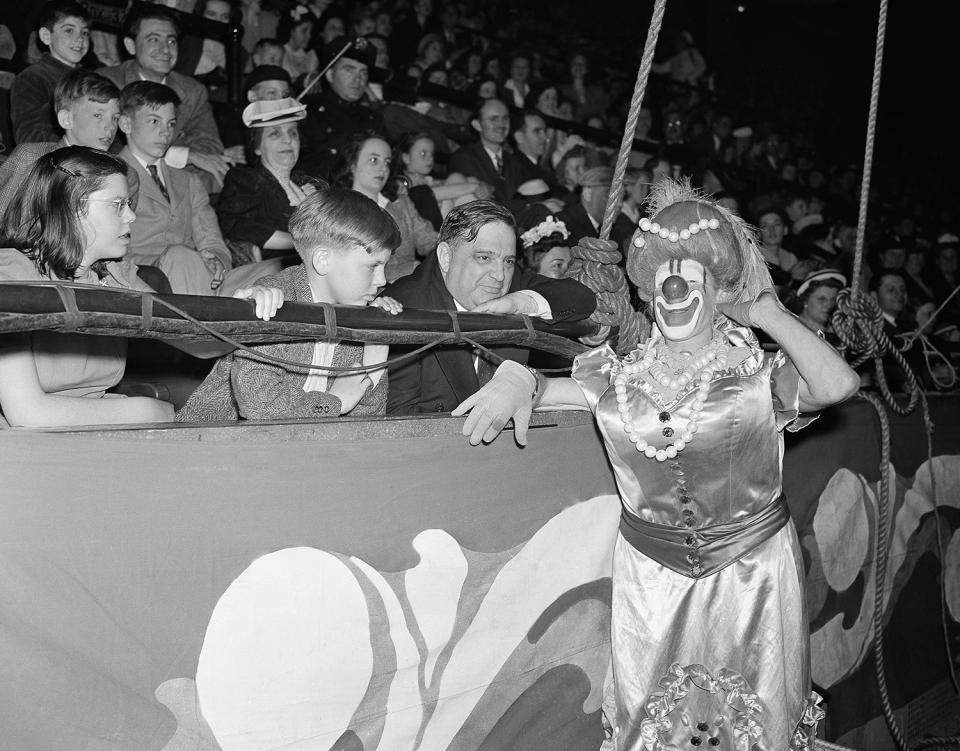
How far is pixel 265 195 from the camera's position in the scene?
14.0 ft

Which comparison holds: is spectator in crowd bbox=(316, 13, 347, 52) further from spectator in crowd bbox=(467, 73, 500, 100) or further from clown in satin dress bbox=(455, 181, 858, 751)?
clown in satin dress bbox=(455, 181, 858, 751)

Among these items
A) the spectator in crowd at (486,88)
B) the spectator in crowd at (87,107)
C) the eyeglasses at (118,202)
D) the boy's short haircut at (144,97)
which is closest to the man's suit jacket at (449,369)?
the eyeglasses at (118,202)

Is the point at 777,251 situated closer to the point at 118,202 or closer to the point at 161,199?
the point at 161,199

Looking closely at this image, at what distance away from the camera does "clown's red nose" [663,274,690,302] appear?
207 centimetres

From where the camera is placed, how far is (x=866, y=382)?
210 inches

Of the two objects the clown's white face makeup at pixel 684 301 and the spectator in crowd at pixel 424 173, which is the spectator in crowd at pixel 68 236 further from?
the spectator in crowd at pixel 424 173

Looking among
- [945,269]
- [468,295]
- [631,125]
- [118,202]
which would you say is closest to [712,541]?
[631,125]

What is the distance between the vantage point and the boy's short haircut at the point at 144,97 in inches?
153

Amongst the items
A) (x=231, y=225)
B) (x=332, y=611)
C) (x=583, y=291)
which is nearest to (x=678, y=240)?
(x=583, y=291)

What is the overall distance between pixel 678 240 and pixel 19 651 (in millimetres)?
1437

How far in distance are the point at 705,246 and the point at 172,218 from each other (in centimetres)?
255

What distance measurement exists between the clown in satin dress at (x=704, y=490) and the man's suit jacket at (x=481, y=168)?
390 cm

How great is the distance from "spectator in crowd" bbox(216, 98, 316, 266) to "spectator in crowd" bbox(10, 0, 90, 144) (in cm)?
73

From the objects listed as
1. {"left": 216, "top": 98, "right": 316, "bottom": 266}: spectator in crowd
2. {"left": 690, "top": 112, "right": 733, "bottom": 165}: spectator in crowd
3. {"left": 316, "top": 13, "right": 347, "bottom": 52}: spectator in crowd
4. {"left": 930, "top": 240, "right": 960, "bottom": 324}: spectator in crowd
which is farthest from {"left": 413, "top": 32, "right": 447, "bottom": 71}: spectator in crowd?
{"left": 930, "top": 240, "right": 960, "bottom": 324}: spectator in crowd
